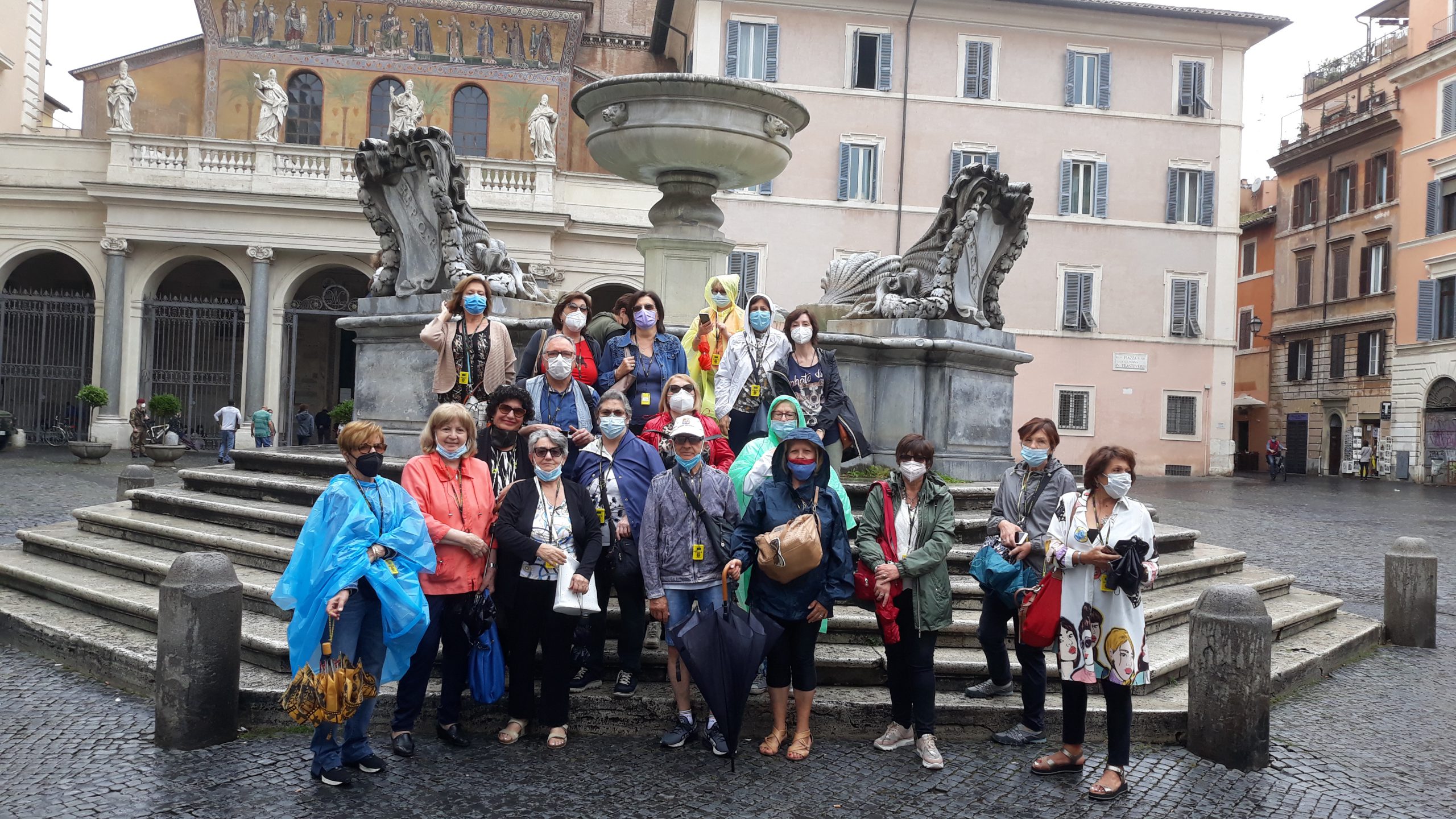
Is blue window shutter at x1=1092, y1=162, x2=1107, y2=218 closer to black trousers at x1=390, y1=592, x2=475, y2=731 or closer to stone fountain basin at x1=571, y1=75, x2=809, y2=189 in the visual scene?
stone fountain basin at x1=571, y1=75, x2=809, y2=189

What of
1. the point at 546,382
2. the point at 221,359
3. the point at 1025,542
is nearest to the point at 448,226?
the point at 546,382

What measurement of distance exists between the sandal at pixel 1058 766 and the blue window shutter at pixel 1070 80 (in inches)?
1154

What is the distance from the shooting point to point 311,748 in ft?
16.8

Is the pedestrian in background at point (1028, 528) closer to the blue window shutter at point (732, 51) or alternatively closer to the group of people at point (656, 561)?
the group of people at point (656, 561)

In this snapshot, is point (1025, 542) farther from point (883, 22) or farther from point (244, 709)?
point (883, 22)

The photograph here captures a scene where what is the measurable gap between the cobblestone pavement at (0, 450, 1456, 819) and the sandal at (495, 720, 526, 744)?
0.23ft

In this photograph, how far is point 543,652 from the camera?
17.0 ft

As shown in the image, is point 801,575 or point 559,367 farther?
point 559,367

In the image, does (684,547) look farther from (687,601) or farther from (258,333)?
(258,333)

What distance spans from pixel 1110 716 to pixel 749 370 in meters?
2.93

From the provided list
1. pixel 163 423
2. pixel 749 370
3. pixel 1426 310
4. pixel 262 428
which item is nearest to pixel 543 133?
pixel 262 428

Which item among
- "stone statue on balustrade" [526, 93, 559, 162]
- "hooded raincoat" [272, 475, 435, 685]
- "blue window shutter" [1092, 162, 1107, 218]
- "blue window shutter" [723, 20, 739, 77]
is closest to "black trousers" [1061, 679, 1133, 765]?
"hooded raincoat" [272, 475, 435, 685]

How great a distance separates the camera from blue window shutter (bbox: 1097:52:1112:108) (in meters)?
31.4

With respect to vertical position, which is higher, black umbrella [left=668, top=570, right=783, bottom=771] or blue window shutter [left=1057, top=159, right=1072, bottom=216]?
blue window shutter [left=1057, top=159, right=1072, bottom=216]
